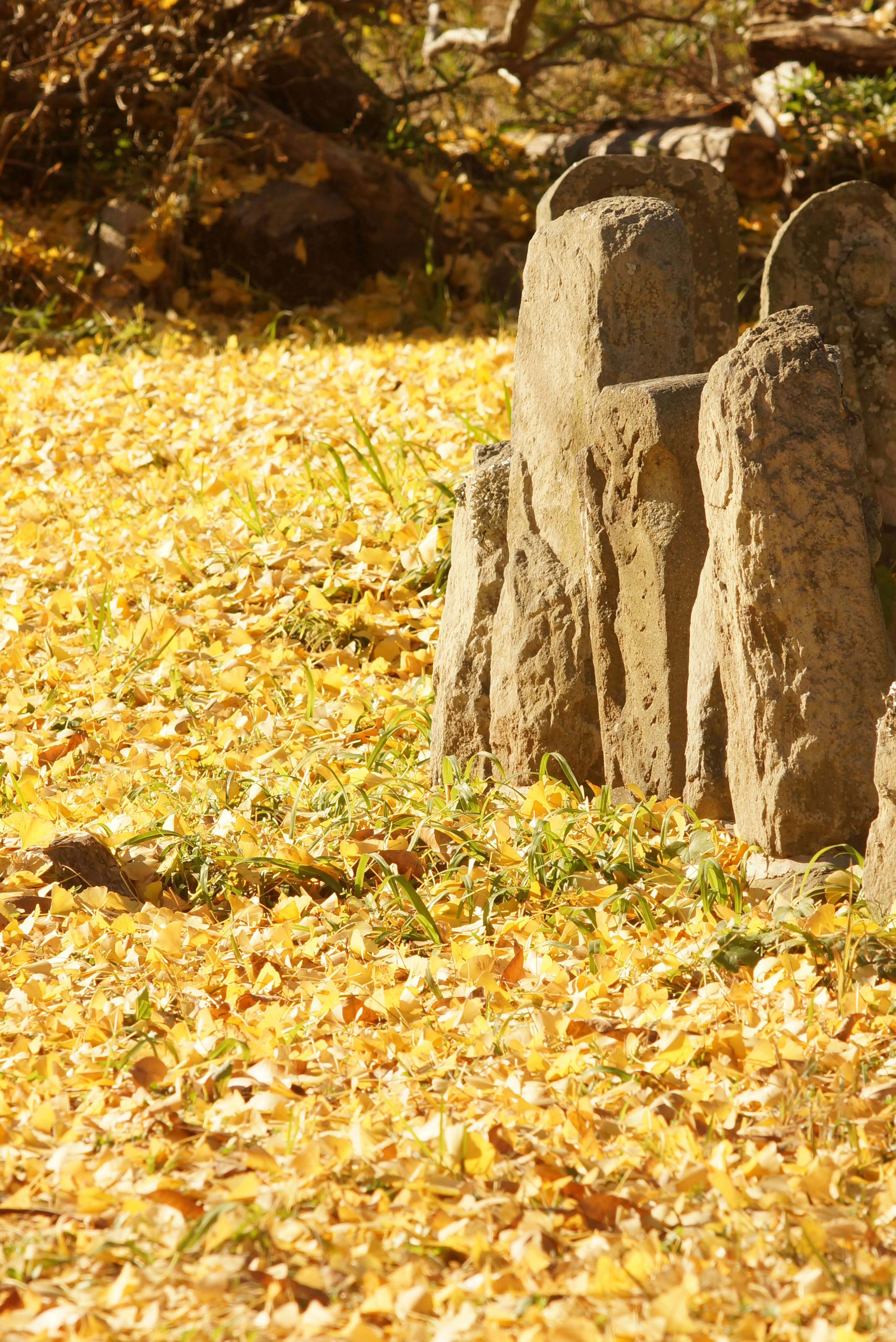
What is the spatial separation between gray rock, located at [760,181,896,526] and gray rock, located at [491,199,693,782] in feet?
0.77

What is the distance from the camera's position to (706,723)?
229 centimetres

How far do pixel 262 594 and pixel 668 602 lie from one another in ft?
5.40

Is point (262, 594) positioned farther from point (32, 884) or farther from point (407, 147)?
point (407, 147)

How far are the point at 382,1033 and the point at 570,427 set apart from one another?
1.35 meters

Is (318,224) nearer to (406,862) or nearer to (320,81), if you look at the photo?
(320,81)

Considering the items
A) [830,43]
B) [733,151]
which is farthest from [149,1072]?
[830,43]

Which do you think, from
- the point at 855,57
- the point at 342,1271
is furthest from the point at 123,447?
the point at 855,57

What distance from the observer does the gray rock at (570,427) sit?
254 centimetres

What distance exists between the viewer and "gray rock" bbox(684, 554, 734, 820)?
2.25 meters

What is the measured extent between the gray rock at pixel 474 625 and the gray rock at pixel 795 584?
2.38 feet

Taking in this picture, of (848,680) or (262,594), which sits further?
(262,594)

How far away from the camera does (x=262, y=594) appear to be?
369 centimetres

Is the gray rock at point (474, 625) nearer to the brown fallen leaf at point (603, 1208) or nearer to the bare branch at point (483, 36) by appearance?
the brown fallen leaf at point (603, 1208)

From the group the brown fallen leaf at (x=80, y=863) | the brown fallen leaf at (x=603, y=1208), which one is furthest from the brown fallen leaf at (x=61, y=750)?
the brown fallen leaf at (x=603, y=1208)
